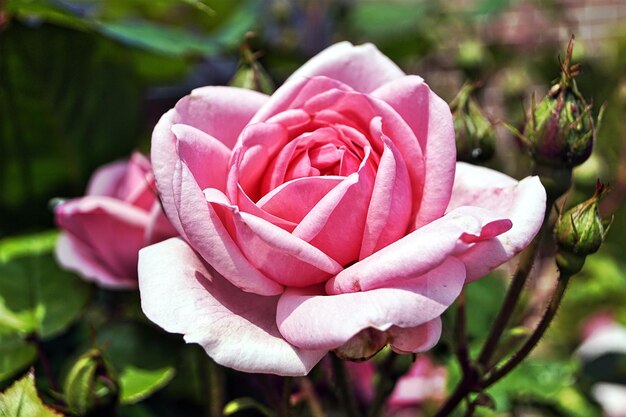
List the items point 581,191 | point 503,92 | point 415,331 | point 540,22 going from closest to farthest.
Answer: point 415,331 < point 581,191 < point 503,92 < point 540,22

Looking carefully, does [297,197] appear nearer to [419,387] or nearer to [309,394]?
[309,394]

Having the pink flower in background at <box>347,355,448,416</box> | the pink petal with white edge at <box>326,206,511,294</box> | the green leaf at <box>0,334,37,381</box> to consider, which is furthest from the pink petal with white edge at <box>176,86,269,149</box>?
the pink flower in background at <box>347,355,448,416</box>

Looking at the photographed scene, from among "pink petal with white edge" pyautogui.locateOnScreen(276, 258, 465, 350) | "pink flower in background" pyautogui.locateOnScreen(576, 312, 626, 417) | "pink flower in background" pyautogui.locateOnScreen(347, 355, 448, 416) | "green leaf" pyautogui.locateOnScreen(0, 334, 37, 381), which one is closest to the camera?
"pink petal with white edge" pyautogui.locateOnScreen(276, 258, 465, 350)

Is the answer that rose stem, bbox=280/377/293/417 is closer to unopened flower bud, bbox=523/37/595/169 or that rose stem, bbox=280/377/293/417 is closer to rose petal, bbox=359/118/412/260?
rose petal, bbox=359/118/412/260

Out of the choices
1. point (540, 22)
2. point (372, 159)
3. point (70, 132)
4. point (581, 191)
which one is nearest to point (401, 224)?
point (372, 159)

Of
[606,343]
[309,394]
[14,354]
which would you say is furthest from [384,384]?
[606,343]

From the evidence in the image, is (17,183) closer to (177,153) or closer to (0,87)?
(0,87)

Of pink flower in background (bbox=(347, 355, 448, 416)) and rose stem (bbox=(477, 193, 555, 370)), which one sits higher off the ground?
rose stem (bbox=(477, 193, 555, 370))
